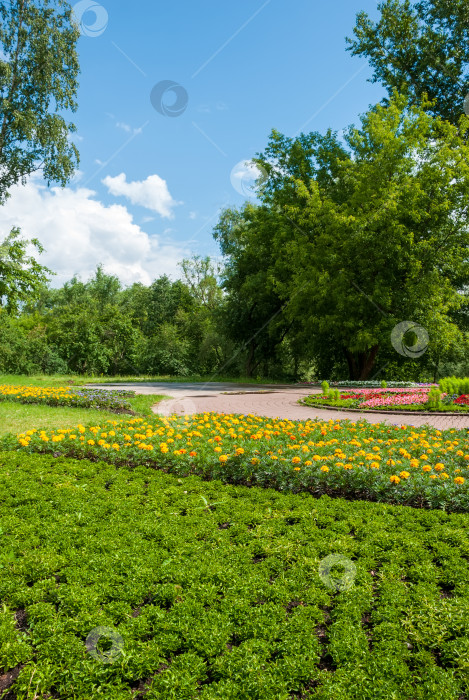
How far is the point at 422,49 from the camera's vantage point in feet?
75.3

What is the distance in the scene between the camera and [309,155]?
26297 millimetres

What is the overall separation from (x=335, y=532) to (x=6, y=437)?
5.03 m

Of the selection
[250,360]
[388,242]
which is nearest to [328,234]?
[388,242]

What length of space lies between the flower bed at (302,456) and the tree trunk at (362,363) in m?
15.3

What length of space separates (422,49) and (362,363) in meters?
16.1

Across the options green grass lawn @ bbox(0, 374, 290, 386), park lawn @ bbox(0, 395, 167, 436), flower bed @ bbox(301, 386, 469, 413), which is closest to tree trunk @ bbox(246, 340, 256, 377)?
green grass lawn @ bbox(0, 374, 290, 386)

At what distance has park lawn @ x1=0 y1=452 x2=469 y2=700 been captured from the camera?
2.09 meters

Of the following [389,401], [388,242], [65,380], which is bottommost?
[389,401]

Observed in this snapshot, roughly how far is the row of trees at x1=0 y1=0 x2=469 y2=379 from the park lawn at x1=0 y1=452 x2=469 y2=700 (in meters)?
13.2

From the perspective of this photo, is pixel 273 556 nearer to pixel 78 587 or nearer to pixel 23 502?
pixel 78 587

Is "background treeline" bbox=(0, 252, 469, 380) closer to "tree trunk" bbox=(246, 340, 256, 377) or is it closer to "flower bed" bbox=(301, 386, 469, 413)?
"tree trunk" bbox=(246, 340, 256, 377)

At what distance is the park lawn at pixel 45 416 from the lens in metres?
7.98

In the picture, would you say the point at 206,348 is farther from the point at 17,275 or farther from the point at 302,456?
the point at 302,456

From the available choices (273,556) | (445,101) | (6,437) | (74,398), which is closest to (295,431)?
(273,556)
